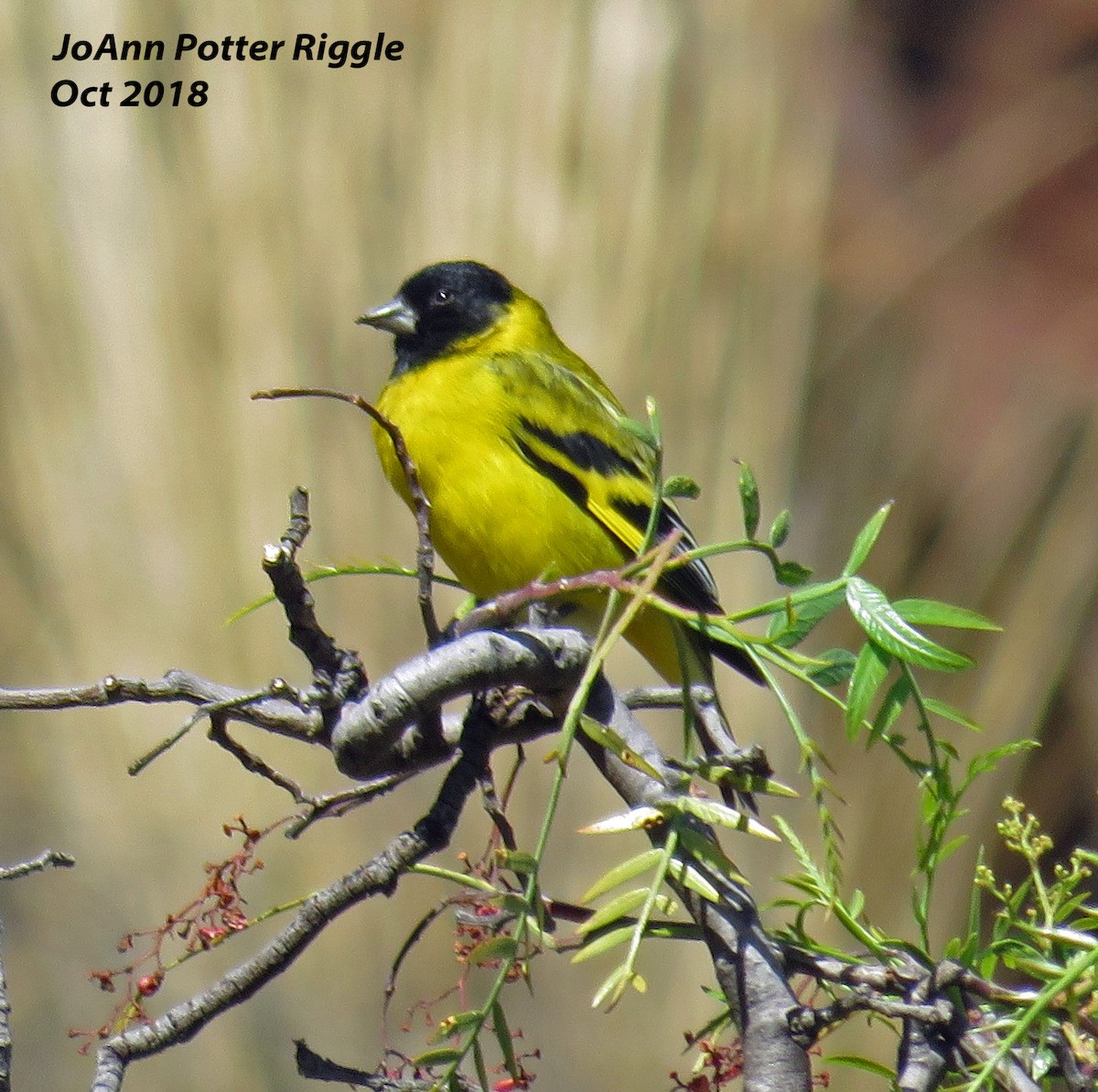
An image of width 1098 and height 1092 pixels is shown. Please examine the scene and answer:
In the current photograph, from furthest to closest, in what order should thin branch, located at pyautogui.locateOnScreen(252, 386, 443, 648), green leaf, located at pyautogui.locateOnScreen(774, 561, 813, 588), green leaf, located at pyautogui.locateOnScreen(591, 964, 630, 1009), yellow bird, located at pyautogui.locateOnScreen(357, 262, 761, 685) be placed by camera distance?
1. yellow bird, located at pyautogui.locateOnScreen(357, 262, 761, 685)
2. thin branch, located at pyautogui.locateOnScreen(252, 386, 443, 648)
3. green leaf, located at pyautogui.locateOnScreen(774, 561, 813, 588)
4. green leaf, located at pyautogui.locateOnScreen(591, 964, 630, 1009)

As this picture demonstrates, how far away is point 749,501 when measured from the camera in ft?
2.15

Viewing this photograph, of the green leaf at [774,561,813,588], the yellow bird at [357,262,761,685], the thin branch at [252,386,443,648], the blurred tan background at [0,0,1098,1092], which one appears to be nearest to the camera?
the green leaf at [774,561,813,588]

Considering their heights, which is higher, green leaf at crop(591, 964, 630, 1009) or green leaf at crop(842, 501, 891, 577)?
green leaf at crop(842, 501, 891, 577)

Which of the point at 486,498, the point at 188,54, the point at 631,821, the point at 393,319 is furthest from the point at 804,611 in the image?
the point at 188,54

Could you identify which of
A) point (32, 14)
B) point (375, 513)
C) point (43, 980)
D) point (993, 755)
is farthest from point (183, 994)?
point (993, 755)

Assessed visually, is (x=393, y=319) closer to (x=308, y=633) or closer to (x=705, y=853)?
(x=308, y=633)

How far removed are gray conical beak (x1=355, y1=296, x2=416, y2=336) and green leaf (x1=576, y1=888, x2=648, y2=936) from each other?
1.81 m

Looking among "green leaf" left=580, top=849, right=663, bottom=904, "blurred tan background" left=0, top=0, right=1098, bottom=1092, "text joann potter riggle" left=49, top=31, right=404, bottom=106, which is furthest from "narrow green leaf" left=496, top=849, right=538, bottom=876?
"text joann potter riggle" left=49, top=31, right=404, bottom=106

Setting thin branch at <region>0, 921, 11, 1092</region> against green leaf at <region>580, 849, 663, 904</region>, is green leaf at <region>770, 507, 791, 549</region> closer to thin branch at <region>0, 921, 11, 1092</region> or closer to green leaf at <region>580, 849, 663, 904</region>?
green leaf at <region>580, 849, 663, 904</region>

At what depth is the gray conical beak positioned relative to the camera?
7.70ft

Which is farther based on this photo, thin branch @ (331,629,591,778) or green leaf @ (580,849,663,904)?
thin branch @ (331,629,591,778)

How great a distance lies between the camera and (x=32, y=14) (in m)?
3.21

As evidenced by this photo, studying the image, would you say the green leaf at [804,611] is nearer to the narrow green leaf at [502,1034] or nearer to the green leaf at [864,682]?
the green leaf at [864,682]

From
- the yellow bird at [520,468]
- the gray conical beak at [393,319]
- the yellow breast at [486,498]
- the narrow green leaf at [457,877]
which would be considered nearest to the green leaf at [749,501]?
the narrow green leaf at [457,877]
